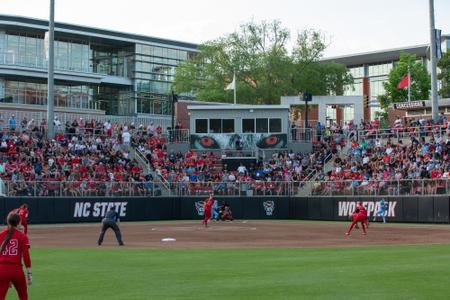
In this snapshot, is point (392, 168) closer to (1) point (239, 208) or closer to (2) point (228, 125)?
(1) point (239, 208)

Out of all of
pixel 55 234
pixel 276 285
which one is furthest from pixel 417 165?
pixel 276 285

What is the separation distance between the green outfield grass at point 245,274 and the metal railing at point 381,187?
17.3m

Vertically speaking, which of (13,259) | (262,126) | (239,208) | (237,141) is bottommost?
(239,208)

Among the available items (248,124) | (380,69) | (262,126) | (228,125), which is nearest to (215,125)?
(228,125)

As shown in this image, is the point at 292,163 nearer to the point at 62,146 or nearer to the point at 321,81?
the point at 62,146

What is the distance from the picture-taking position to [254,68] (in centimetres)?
8625

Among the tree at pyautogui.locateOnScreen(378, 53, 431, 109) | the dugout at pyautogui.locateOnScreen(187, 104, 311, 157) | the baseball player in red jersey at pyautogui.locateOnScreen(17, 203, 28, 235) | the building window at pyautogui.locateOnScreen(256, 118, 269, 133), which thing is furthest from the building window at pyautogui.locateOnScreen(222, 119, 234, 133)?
the tree at pyautogui.locateOnScreen(378, 53, 431, 109)

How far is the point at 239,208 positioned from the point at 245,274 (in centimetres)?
3379

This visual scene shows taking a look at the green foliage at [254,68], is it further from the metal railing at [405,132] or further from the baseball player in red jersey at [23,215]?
the baseball player in red jersey at [23,215]

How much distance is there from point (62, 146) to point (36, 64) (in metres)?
28.9

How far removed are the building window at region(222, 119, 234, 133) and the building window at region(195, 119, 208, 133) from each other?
1.47m

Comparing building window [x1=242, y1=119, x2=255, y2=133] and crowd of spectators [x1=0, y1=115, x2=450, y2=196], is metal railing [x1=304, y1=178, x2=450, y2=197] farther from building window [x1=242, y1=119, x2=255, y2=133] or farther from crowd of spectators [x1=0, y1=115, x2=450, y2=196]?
building window [x1=242, y1=119, x2=255, y2=133]

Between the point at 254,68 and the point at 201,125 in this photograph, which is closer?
the point at 201,125

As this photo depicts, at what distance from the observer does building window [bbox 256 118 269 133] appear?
59562 mm
